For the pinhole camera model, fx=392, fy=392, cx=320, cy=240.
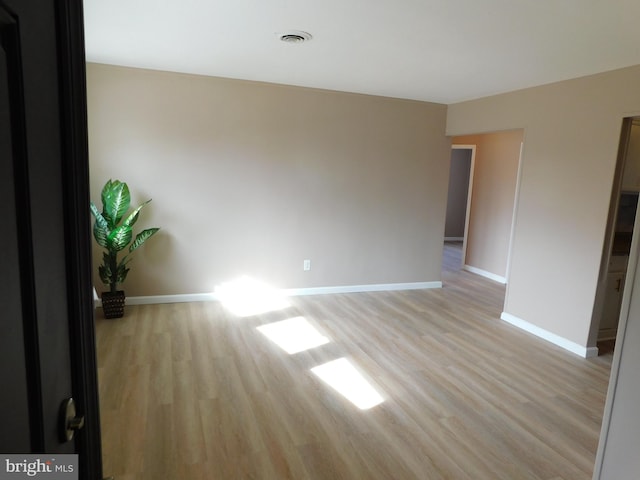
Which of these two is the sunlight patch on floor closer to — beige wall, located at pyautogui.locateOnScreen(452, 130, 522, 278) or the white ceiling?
the white ceiling

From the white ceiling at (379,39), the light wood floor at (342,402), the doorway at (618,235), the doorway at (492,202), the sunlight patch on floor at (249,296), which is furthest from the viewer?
the doorway at (492,202)

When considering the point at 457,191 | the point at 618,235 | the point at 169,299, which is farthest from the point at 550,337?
the point at 457,191

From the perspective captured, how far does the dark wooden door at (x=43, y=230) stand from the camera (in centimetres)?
56

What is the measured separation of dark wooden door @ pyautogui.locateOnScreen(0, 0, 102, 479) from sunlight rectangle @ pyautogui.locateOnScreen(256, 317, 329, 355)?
2.54 m

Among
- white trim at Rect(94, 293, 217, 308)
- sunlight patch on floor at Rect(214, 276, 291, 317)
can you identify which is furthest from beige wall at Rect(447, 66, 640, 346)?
white trim at Rect(94, 293, 217, 308)

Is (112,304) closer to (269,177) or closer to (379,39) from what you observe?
(269,177)

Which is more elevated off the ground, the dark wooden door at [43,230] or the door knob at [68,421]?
the dark wooden door at [43,230]

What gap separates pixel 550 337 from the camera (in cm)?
381

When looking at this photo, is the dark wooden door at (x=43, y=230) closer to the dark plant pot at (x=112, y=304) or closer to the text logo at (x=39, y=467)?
the text logo at (x=39, y=467)

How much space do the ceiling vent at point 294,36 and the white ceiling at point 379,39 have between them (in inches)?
2.5

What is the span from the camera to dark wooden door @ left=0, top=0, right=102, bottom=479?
22.0 inches

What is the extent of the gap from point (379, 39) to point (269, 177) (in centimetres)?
216

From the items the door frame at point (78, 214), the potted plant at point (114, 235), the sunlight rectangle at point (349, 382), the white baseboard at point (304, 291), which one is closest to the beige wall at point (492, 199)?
the white baseboard at point (304, 291)

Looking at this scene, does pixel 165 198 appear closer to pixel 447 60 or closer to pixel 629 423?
pixel 447 60
